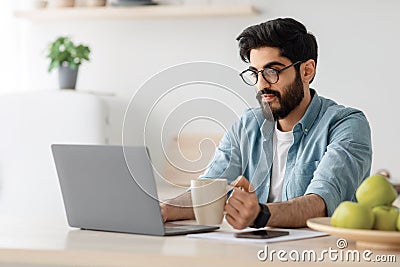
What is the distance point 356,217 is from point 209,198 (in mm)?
382

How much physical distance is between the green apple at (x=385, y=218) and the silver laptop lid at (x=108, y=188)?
1.42 feet

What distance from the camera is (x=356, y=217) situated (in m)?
1.43

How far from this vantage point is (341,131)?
Answer: 2.25 meters

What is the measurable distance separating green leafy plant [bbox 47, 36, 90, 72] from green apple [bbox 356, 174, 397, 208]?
2815mm

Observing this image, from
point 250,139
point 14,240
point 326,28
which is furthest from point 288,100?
point 326,28

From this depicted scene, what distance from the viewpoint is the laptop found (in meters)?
1.62

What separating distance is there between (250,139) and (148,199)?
903 millimetres

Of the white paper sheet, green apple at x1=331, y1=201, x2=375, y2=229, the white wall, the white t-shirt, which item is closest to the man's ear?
the white t-shirt

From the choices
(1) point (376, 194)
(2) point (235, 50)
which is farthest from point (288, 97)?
(2) point (235, 50)

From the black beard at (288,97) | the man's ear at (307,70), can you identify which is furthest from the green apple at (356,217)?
the man's ear at (307,70)

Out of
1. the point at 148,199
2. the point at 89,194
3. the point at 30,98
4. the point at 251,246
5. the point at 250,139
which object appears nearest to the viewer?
the point at 251,246

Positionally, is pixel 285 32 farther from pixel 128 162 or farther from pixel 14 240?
pixel 14 240

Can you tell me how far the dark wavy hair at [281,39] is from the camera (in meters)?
2.35

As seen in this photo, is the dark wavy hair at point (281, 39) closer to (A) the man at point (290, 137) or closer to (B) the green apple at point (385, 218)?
(A) the man at point (290, 137)
